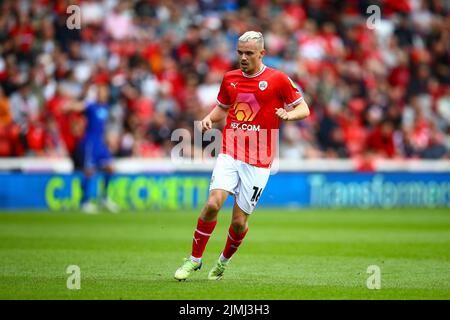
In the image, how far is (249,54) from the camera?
9938 millimetres

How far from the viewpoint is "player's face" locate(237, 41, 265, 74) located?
9914mm

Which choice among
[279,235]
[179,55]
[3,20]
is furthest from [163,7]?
[279,235]

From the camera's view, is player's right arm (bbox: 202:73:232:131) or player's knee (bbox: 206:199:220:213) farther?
player's right arm (bbox: 202:73:232:131)

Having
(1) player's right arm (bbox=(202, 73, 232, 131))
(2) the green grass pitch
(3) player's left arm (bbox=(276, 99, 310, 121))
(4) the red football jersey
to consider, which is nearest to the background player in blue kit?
(2) the green grass pitch

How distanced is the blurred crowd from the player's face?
12088 mm

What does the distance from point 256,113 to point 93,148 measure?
11.5 meters

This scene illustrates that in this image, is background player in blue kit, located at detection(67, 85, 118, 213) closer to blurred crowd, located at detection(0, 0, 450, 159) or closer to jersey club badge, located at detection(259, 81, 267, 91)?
blurred crowd, located at detection(0, 0, 450, 159)

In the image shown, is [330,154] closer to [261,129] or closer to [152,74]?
[152,74]

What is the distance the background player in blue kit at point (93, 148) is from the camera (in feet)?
68.4

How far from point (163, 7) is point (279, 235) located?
453 inches

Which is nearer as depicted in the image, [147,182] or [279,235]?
[279,235]

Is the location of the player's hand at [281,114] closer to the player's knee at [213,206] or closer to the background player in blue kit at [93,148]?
the player's knee at [213,206]

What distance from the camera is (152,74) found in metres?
24.5

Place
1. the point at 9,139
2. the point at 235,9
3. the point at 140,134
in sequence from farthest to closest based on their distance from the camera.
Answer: the point at 235,9, the point at 140,134, the point at 9,139
